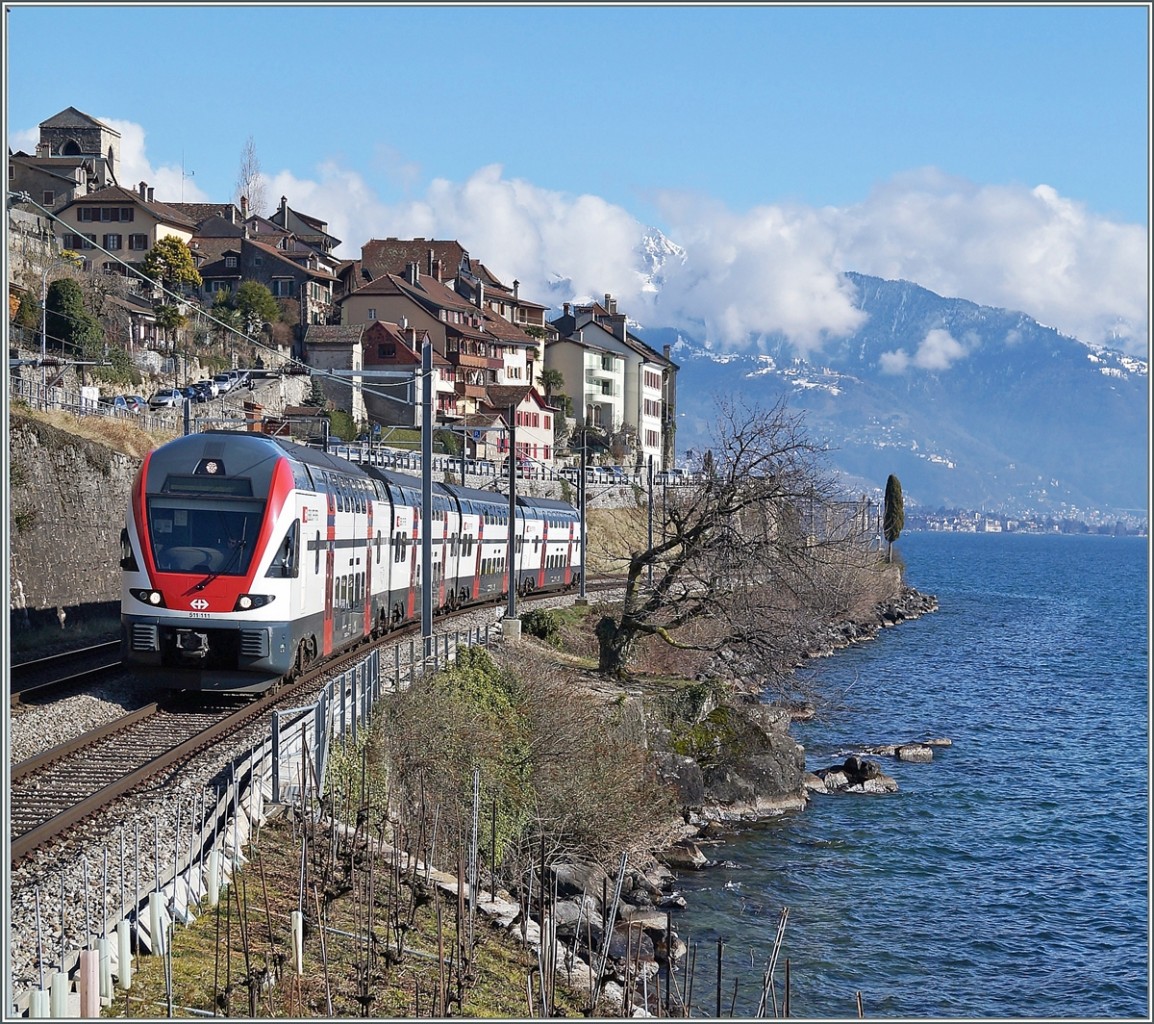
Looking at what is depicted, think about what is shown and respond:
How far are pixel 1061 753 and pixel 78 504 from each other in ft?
96.6

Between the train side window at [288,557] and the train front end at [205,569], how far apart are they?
0.02 metres

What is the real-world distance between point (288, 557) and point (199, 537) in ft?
4.37

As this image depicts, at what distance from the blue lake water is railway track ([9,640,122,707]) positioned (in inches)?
410

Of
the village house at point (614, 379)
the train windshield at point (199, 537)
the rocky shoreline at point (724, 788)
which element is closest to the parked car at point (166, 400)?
the rocky shoreline at point (724, 788)

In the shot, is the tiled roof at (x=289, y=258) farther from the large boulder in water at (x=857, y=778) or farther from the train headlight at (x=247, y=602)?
the train headlight at (x=247, y=602)

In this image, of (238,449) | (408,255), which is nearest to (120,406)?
(238,449)

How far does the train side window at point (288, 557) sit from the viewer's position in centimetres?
2017

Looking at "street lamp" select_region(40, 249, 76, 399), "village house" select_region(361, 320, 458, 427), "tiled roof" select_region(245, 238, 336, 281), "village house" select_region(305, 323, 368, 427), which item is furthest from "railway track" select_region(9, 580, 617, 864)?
"tiled roof" select_region(245, 238, 336, 281)

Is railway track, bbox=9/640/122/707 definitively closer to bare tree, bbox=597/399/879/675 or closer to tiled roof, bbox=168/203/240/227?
bare tree, bbox=597/399/879/675

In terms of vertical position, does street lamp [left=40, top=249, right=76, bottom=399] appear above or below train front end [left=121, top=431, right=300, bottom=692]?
above

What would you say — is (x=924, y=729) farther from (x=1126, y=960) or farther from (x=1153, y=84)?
(x=1153, y=84)

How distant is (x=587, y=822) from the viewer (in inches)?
915

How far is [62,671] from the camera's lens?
24.4 m

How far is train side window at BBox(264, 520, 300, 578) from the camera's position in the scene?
20.2 m
